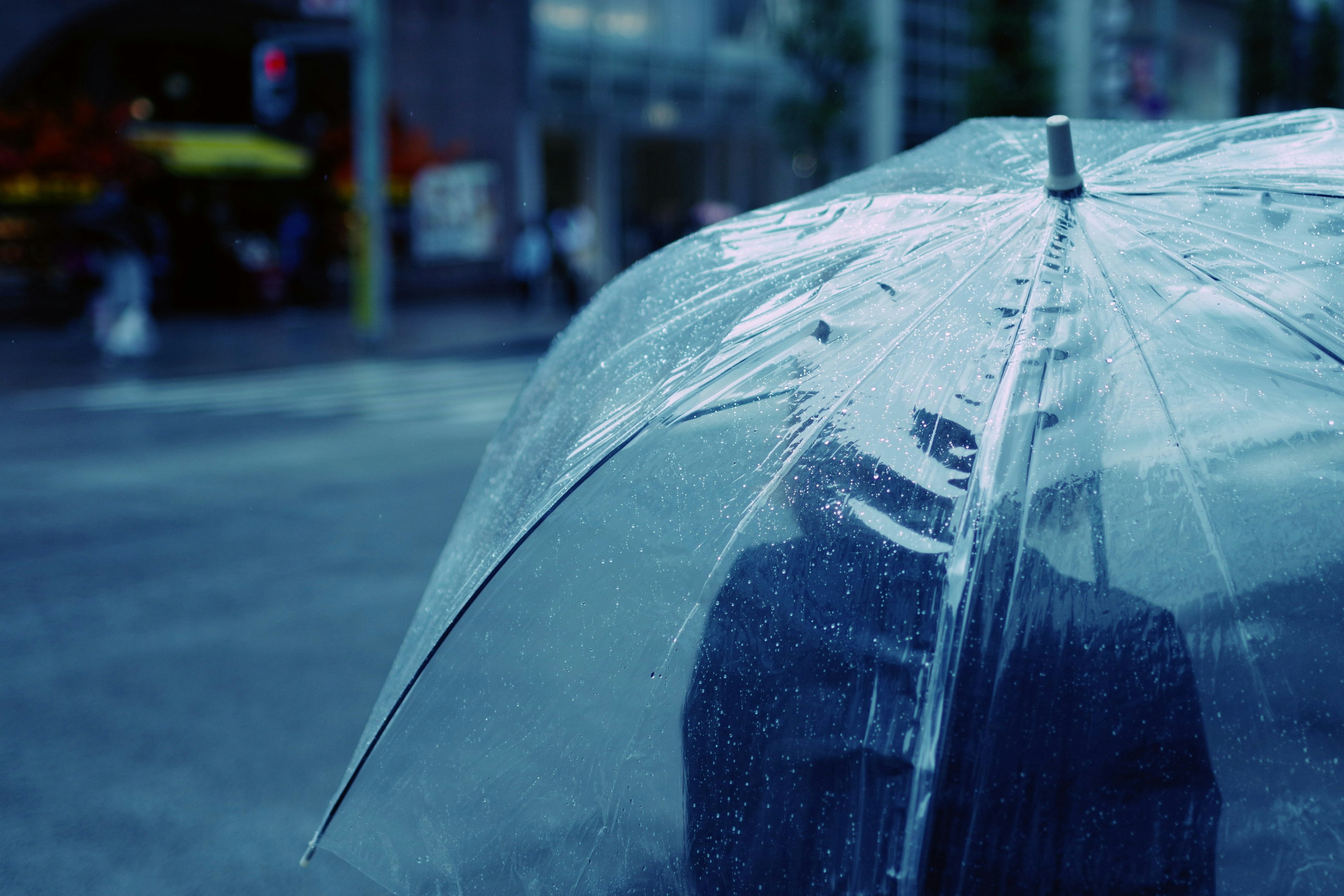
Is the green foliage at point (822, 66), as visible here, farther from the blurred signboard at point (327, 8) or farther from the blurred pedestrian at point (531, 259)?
the blurred signboard at point (327, 8)

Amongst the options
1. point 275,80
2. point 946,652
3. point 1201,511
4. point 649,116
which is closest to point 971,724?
point 946,652

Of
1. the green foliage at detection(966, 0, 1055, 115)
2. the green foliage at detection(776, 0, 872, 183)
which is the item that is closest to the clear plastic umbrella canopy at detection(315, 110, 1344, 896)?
the green foliage at detection(776, 0, 872, 183)

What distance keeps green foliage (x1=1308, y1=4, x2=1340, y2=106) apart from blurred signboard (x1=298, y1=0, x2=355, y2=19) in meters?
36.6

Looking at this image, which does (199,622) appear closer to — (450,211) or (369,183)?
(369,183)

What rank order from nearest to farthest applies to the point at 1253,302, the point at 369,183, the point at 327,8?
the point at 1253,302 < the point at 369,183 < the point at 327,8

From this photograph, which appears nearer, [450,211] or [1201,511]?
[1201,511]

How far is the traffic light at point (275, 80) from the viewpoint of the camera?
1636 cm

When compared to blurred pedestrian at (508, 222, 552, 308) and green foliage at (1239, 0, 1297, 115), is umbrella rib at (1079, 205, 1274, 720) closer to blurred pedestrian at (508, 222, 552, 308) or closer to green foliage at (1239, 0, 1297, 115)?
blurred pedestrian at (508, 222, 552, 308)

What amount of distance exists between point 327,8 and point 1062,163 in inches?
886

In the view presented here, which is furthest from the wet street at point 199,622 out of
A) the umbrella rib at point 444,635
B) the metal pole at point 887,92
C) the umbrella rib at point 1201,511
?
the metal pole at point 887,92

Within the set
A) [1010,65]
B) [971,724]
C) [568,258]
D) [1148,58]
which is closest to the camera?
[971,724]

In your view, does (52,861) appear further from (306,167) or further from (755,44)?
(755,44)

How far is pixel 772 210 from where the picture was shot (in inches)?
90.5

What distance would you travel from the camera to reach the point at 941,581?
5.10 ft
